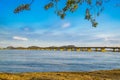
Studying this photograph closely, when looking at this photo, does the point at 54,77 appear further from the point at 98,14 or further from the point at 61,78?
the point at 98,14

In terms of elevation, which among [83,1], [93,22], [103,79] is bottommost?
[103,79]

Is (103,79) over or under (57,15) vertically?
under

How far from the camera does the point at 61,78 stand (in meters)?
17.0

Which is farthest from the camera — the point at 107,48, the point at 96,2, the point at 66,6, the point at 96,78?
the point at 107,48

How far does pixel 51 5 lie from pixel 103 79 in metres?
5.35

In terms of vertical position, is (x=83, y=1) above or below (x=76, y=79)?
above

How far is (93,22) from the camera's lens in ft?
53.9

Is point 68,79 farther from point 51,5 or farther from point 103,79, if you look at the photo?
point 51,5

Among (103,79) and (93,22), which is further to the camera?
(103,79)

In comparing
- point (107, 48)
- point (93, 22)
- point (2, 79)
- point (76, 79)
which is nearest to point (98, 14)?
point (93, 22)

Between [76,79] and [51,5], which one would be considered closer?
[51,5]

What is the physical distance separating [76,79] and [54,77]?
126cm

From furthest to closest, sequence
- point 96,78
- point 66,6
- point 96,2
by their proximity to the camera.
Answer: point 96,78, point 96,2, point 66,6

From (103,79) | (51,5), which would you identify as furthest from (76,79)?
(51,5)
